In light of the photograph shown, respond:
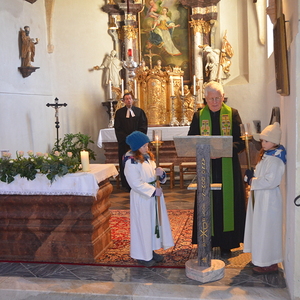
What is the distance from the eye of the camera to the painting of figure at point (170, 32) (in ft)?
39.3

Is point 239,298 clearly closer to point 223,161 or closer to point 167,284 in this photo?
point 167,284

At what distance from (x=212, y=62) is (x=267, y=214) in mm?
7997

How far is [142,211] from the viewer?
4.49 metres

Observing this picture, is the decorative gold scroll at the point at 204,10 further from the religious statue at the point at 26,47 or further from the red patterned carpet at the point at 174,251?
the red patterned carpet at the point at 174,251

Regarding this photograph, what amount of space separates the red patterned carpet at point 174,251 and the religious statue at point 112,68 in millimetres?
5968

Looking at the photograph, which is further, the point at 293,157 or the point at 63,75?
the point at 63,75

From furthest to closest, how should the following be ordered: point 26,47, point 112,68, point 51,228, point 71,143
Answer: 1. point 112,68
2. point 71,143
3. point 26,47
4. point 51,228

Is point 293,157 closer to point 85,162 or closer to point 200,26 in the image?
point 85,162

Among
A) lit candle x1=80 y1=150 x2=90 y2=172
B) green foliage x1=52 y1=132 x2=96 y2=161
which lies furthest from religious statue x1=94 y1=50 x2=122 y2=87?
lit candle x1=80 y1=150 x2=90 y2=172

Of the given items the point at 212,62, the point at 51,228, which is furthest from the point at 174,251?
the point at 212,62

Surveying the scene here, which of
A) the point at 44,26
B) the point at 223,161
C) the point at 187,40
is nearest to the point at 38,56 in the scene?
the point at 44,26

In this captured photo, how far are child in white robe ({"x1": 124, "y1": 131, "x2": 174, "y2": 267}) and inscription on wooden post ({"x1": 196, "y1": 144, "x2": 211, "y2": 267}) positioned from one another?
0.51m

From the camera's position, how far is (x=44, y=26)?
439 inches

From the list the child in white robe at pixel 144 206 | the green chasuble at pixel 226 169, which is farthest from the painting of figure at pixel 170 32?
the child in white robe at pixel 144 206
